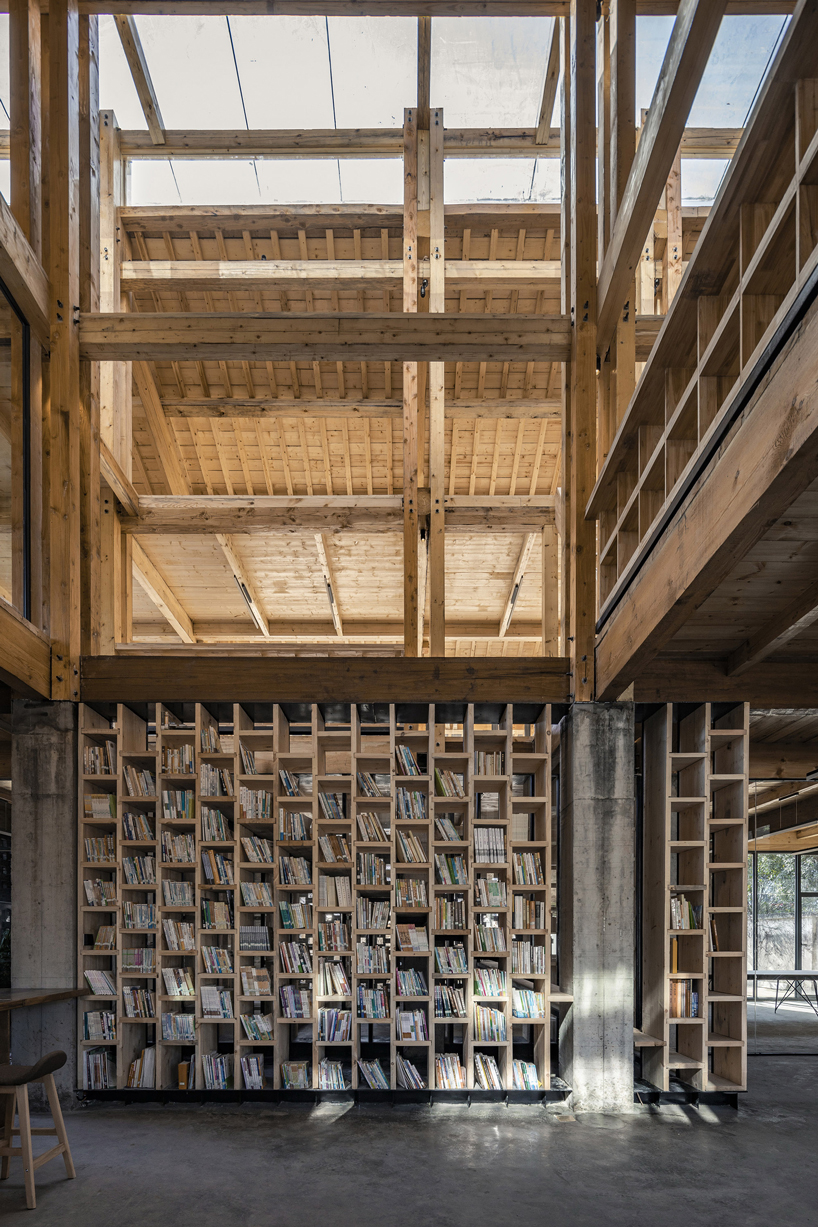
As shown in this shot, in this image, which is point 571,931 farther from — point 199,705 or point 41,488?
point 41,488

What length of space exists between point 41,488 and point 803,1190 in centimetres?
586

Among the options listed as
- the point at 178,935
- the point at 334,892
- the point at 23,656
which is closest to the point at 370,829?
the point at 334,892

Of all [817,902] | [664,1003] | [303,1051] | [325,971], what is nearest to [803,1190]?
[664,1003]

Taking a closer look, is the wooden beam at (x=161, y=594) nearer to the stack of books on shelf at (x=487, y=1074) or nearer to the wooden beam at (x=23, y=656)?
the wooden beam at (x=23, y=656)

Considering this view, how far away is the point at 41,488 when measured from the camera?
6.86 meters

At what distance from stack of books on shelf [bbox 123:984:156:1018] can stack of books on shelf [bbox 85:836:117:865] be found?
824 mm

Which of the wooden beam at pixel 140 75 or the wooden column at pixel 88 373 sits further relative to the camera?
the wooden beam at pixel 140 75

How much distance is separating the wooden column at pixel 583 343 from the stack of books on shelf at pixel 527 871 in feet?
3.60

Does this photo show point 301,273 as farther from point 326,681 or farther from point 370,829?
point 370,829

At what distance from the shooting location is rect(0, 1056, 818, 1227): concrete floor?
188 inches

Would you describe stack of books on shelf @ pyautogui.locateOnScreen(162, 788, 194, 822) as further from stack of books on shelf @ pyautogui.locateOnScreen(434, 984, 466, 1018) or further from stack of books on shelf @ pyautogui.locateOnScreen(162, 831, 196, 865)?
stack of books on shelf @ pyautogui.locateOnScreen(434, 984, 466, 1018)

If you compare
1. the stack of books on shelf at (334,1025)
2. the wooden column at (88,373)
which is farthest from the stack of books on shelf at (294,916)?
the wooden column at (88,373)

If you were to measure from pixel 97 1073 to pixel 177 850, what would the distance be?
1.43m

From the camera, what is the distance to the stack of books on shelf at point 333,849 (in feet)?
22.4
